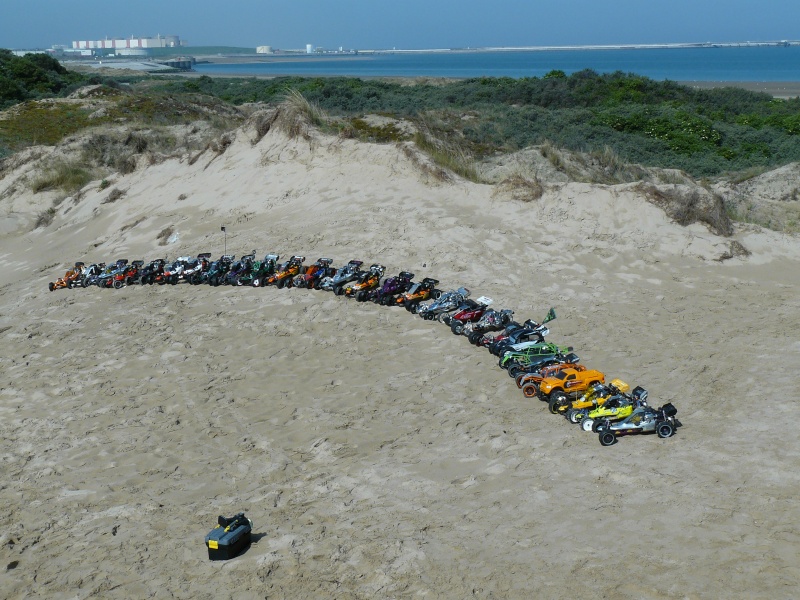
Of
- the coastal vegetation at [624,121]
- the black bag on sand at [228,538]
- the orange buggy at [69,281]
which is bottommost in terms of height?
the coastal vegetation at [624,121]

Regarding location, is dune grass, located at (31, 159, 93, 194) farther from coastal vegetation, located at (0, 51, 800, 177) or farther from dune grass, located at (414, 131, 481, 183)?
dune grass, located at (414, 131, 481, 183)

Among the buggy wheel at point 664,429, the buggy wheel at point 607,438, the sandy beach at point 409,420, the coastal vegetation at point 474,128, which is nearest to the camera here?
the sandy beach at point 409,420

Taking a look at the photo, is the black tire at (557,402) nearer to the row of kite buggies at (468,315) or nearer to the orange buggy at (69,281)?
the row of kite buggies at (468,315)

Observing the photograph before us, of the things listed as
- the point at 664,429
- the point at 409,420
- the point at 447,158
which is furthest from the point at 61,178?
the point at 664,429

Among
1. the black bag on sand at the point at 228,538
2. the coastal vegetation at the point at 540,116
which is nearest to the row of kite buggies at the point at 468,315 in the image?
the black bag on sand at the point at 228,538

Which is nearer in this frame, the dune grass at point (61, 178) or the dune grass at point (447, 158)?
the dune grass at point (447, 158)

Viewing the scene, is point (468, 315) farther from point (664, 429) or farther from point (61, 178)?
point (61, 178)
